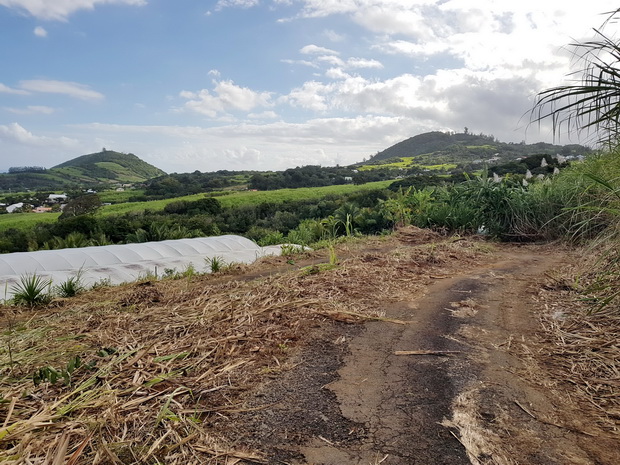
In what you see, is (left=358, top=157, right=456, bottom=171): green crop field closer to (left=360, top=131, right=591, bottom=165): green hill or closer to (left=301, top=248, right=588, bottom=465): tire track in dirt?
(left=360, top=131, right=591, bottom=165): green hill

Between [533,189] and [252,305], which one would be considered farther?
[533,189]

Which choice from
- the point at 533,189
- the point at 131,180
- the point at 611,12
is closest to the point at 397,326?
the point at 611,12

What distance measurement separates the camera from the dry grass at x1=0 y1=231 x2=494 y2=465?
1.69 m

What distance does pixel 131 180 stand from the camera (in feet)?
439

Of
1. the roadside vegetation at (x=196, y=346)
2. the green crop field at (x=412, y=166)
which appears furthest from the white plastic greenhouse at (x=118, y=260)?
the green crop field at (x=412, y=166)

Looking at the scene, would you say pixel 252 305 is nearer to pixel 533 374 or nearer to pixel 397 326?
pixel 397 326

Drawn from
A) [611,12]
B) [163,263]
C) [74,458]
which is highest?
[611,12]

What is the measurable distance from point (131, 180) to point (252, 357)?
144320mm

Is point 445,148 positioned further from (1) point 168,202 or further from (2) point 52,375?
(2) point 52,375

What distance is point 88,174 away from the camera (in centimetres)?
12781

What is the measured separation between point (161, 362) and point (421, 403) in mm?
1451

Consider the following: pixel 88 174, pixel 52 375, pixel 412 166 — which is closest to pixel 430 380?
pixel 52 375

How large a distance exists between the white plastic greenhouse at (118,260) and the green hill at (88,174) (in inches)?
4104

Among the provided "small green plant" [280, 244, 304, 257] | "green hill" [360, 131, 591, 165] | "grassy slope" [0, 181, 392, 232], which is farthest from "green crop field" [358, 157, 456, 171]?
"small green plant" [280, 244, 304, 257]
